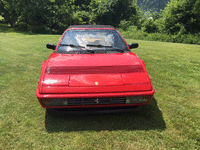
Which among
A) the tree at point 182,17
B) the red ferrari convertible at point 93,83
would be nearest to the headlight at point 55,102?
the red ferrari convertible at point 93,83

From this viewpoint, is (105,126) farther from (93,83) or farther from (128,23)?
(128,23)

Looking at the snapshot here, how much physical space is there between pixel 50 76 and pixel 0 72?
327 centimetres

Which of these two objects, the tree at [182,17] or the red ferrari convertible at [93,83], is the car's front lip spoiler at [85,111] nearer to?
the red ferrari convertible at [93,83]


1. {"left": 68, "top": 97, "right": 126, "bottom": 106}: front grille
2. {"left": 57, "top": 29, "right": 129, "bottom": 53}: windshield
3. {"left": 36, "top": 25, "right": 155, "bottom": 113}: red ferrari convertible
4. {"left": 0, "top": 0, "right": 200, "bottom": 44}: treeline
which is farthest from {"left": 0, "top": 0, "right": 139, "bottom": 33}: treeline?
{"left": 68, "top": 97, "right": 126, "bottom": 106}: front grille

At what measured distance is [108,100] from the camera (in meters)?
2.18

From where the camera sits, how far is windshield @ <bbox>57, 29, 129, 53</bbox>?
2902 mm

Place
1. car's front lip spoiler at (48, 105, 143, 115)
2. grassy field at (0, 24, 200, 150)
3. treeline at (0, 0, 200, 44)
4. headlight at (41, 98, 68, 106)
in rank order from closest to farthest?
grassy field at (0, 24, 200, 150), headlight at (41, 98, 68, 106), car's front lip spoiler at (48, 105, 143, 115), treeline at (0, 0, 200, 44)

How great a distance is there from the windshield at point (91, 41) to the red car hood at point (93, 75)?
355mm

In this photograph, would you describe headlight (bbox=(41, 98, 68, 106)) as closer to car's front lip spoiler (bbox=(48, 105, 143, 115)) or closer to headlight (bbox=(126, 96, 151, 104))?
car's front lip spoiler (bbox=(48, 105, 143, 115))

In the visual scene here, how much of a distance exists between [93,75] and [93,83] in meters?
0.16

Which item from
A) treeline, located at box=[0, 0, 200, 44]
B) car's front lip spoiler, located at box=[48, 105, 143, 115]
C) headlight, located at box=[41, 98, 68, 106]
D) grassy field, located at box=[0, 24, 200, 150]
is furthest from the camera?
treeline, located at box=[0, 0, 200, 44]

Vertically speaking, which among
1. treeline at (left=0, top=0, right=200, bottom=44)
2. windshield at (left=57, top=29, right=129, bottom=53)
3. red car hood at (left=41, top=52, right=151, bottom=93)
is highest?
windshield at (left=57, top=29, right=129, bottom=53)

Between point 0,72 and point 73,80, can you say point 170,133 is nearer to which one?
point 73,80

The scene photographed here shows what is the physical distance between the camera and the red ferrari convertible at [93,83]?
2.13m
